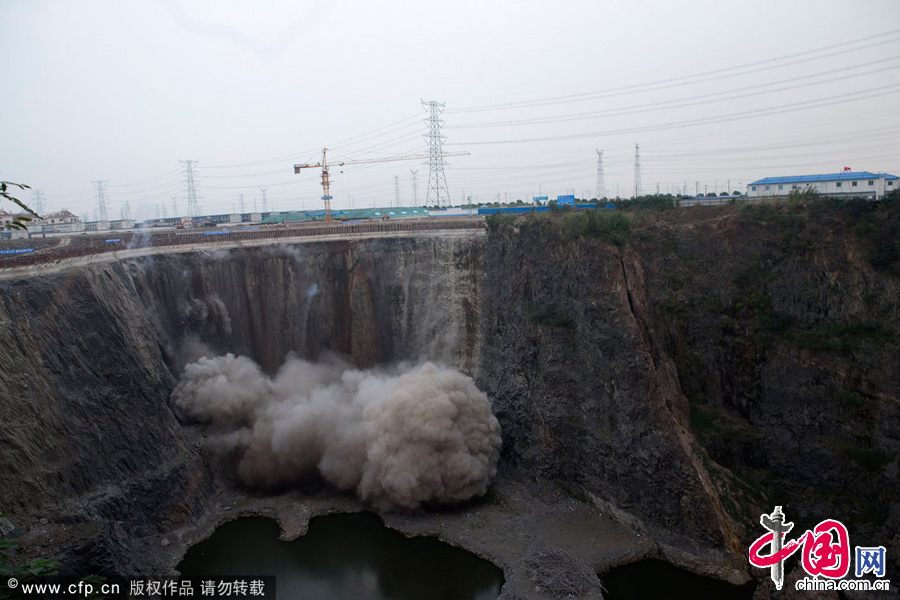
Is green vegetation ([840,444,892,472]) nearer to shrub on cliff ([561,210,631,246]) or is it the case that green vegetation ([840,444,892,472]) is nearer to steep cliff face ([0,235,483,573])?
shrub on cliff ([561,210,631,246])

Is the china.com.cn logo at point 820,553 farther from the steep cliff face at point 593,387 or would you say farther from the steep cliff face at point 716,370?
the steep cliff face at point 593,387

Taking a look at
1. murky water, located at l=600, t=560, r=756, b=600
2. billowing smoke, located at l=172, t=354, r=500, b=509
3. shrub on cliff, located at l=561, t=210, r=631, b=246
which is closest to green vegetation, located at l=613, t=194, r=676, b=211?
shrub on cliff, located at l=561, t=210, r=631, b=246

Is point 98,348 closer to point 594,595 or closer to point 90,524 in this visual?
point 90,524

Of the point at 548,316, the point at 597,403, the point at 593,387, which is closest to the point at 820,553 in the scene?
the point at 597,403

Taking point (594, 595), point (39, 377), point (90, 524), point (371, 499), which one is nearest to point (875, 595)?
point (594, 595)

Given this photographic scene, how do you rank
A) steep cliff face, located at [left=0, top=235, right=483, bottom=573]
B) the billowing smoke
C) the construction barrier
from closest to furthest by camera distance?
steep cliff face, located at [left=0, top=235, right=483, bottom=573], the billowing smoke, the construction barrier

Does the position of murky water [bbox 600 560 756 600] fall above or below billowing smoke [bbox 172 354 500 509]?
below
